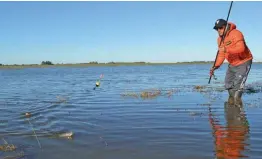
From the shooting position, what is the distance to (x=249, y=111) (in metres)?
10.6

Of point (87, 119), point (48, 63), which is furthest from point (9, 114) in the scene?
point (48, 63)

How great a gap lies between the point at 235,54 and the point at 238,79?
0.85 metres

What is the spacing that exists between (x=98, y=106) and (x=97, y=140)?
5.78m

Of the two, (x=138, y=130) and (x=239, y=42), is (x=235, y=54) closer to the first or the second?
(x=239, y=42)

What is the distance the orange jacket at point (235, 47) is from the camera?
10.7m

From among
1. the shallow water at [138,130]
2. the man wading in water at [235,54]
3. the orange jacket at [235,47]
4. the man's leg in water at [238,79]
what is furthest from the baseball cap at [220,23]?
the shallow water at [138,130]

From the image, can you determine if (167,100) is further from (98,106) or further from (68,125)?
(68,125)

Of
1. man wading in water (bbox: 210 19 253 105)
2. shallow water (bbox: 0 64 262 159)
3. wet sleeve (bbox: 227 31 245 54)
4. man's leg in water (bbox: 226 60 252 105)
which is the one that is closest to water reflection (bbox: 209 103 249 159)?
shallow water (bbox: 0 64 262 159)

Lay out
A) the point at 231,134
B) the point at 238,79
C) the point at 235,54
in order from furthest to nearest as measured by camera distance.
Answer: the point at 238,79
the point at 235,54
the point at 231,134

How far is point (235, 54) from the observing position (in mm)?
10945

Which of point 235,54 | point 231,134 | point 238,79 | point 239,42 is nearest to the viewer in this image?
point 231,134

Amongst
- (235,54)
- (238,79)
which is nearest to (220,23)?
(235,54)

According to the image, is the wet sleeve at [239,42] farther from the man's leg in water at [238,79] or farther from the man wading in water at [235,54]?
the man's leg in water at [238,79]

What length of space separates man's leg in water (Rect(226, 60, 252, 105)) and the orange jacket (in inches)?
6.7
